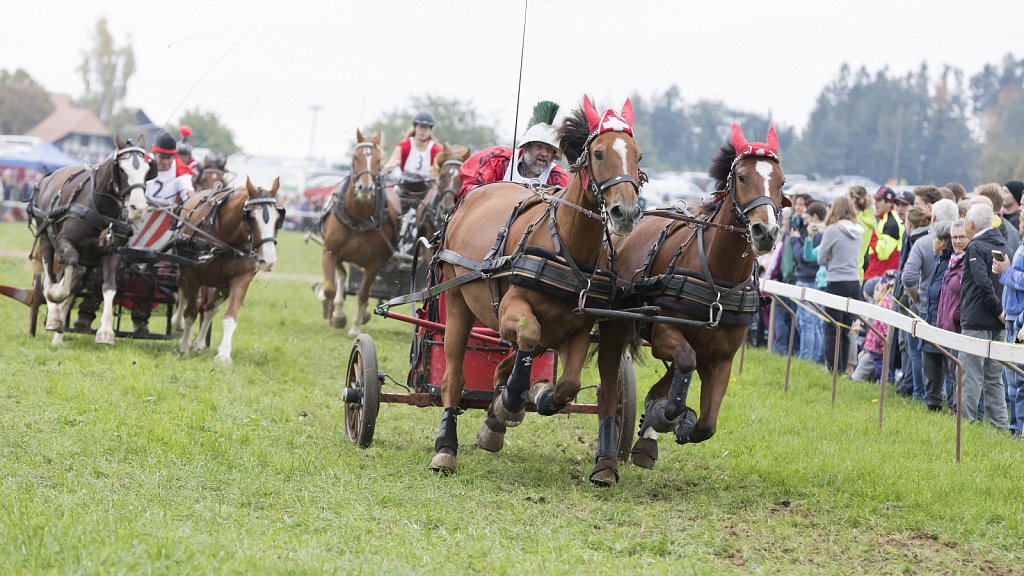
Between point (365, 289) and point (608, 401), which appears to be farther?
point (365, 289)

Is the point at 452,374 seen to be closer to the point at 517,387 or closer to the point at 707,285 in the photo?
the point at 517,387

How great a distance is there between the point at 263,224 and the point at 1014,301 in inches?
268

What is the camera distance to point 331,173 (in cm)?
6106

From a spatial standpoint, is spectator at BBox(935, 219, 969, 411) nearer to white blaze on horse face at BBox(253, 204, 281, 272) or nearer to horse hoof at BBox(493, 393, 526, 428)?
horse hoof at BBox(493, 393, 526, 428)

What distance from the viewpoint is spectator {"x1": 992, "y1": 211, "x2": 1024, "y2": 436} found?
903 centimetres

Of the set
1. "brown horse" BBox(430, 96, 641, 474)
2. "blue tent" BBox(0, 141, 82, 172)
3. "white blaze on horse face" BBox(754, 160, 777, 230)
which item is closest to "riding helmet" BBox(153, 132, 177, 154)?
"brown horse" BBox(430, 96, 641, 474)

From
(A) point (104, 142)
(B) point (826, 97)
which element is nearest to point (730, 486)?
(A) point (104, 142)

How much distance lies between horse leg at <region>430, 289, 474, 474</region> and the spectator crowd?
12.6 ft

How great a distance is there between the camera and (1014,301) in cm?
910

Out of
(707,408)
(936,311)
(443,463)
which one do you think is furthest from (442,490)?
(936,311)

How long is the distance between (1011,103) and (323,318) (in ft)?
250

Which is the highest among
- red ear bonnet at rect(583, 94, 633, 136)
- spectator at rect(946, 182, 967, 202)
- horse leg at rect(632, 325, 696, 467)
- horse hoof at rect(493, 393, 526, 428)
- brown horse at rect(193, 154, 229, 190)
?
red ear bonnet at rect(583, 94, 633, 136)

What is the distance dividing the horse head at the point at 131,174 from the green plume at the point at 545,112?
485 centimetres

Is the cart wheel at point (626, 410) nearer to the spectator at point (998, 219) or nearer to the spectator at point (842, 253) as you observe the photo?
the spectator at point (998, 219)
